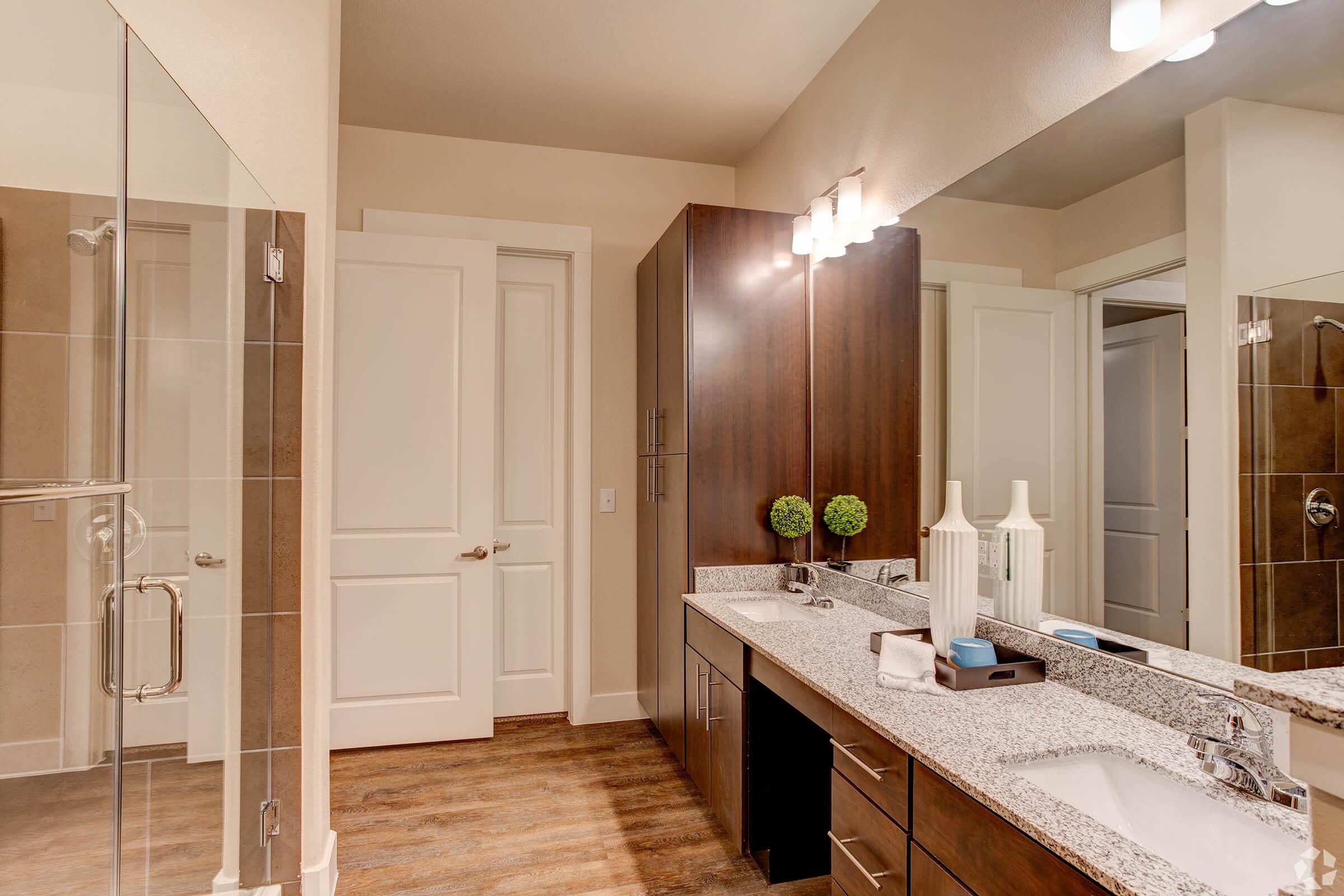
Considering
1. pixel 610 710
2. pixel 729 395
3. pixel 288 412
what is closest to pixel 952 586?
pixel 729 395

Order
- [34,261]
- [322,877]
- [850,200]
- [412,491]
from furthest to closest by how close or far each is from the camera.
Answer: [412,491]
[850,200]
[322,877]
[34,261]

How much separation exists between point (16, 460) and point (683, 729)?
214 cm

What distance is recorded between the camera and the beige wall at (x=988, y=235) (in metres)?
1.55

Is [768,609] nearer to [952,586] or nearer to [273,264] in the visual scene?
[952,586]

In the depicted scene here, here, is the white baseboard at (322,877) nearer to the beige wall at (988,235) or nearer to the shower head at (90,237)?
the shower head at (90,237)

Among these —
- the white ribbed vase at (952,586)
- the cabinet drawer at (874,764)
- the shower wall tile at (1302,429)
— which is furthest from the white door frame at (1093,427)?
the cabinet drawer at (874,764)

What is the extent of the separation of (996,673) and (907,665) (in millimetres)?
183

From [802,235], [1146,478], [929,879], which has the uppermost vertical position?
[802,235]

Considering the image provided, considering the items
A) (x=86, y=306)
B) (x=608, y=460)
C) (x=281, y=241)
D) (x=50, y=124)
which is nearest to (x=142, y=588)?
(x=86, y=306)

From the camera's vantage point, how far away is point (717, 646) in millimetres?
2176

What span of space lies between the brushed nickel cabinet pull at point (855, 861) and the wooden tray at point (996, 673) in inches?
14.8

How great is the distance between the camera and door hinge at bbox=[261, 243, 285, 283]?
172 cm

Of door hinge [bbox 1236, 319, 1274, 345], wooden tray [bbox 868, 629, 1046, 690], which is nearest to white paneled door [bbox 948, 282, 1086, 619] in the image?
wooden tray [bbox 868, 629, 1046, 690]

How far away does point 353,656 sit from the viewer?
2.86 meters
